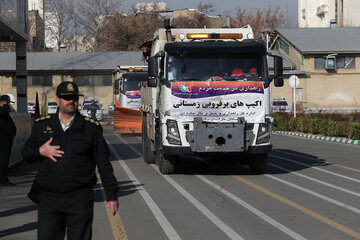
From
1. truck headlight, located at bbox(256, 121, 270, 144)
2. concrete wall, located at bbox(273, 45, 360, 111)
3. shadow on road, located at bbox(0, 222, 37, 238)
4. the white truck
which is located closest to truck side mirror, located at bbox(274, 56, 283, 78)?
the white truck

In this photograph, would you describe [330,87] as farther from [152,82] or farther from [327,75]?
[152,82]

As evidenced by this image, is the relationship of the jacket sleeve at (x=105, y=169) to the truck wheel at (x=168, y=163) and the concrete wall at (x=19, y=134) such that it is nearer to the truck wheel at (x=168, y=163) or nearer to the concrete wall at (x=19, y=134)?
the truck wheel at (x=168, y=163)

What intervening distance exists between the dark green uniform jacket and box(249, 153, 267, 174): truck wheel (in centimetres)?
1022

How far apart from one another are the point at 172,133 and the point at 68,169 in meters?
9.45

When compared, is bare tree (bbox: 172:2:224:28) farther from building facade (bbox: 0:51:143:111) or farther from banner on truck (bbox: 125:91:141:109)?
banner on truck (bbox: 125:91:141:109)

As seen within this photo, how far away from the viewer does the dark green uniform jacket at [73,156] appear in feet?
18.5

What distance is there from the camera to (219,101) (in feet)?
49.5

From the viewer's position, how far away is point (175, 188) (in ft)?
43.9

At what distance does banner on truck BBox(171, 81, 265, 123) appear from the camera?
1502 cm

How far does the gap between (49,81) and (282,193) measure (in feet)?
211

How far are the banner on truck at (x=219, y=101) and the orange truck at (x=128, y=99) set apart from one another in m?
15.8

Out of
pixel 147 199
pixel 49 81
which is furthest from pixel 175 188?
pixel 49 81

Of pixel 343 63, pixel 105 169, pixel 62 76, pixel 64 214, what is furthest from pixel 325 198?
pixel 62 76

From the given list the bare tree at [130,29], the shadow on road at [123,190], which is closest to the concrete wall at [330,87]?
the bare tree at [130,29]
